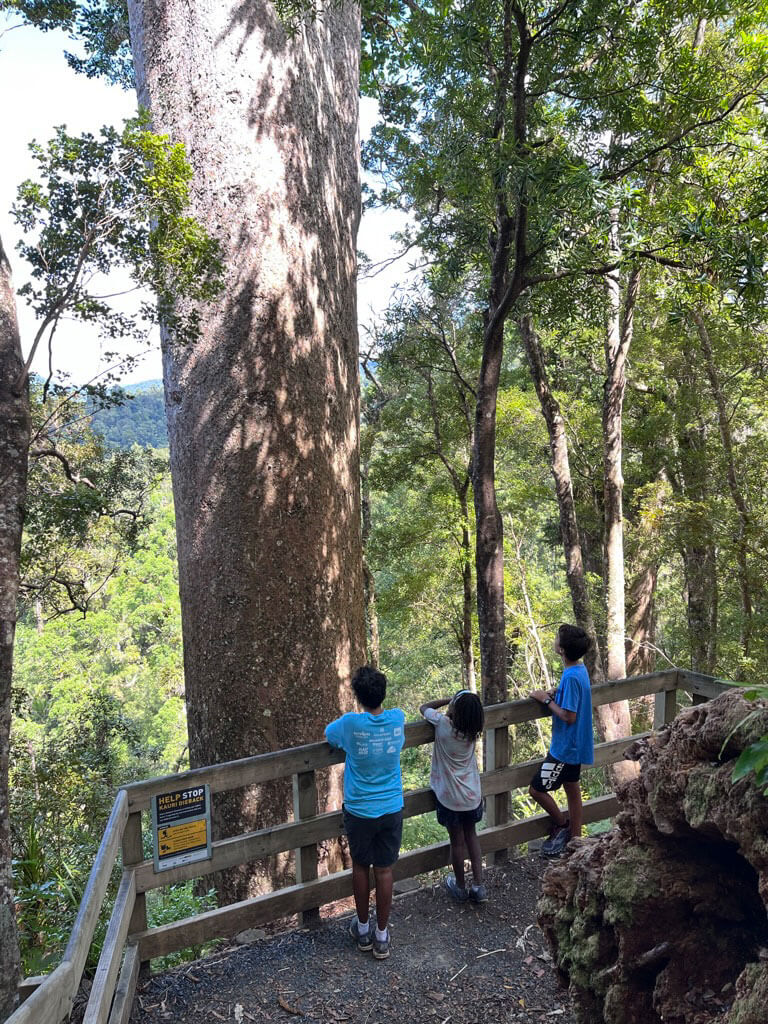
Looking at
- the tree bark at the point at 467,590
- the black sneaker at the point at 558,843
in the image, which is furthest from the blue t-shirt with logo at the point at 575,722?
the tree bark at the point at 467,590

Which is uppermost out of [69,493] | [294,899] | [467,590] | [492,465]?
[492,465]

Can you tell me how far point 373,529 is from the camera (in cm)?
2188

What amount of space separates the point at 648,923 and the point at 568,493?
1270 cm

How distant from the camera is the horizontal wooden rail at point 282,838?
3.84m

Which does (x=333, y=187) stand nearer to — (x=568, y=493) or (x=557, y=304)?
(x=557, y=304)

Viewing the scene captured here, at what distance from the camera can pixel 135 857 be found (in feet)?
12.3

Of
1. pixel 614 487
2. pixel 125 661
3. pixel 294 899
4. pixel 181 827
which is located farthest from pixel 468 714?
pixel 125 661

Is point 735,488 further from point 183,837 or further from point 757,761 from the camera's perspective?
point 757,761

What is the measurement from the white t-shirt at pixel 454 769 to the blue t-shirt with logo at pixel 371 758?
410mm

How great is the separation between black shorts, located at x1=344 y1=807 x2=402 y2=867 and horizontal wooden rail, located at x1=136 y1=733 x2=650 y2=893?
0.26 m

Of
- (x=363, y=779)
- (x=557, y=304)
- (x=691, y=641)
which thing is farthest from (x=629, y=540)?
(x=363, y=779)

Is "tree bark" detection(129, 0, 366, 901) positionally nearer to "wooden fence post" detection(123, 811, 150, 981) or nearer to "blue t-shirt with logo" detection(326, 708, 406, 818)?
"blue t-shirt with logo" detection(326, 708, 406, 818)

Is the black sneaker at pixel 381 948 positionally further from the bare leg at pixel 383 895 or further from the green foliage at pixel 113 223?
the green foliage at pixel 113 223

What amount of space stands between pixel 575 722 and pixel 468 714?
0.93m
